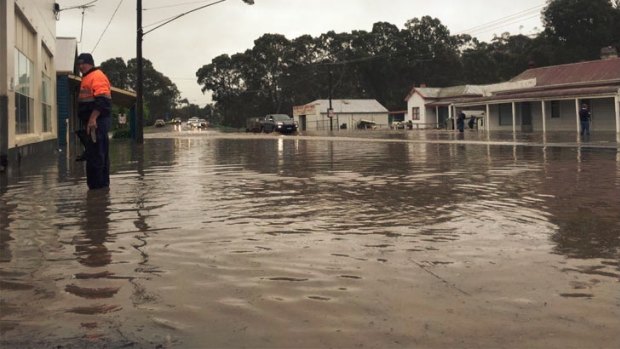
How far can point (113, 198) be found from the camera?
28.2 feet

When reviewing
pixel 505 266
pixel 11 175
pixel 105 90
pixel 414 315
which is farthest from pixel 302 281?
pixel 11 175

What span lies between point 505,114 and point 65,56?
111 ft

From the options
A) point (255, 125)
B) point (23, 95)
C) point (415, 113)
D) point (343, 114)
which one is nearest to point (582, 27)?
point (415, 113)

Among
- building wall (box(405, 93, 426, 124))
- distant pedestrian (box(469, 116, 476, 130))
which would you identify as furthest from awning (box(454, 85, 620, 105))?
building wall (box(405, 93, 426, 124))

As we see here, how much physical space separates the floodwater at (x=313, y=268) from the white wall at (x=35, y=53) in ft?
18.3

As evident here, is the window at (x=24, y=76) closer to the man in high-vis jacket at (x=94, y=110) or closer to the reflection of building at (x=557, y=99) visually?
the man in high-vis jacket at (x=94, y=110)

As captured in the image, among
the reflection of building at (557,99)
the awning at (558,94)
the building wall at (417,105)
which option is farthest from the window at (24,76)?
the building wall at (417,105)

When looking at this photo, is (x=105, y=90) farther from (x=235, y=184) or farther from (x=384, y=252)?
(x=384, y=252)

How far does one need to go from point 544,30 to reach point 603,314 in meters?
78.2

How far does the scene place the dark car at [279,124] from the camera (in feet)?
175

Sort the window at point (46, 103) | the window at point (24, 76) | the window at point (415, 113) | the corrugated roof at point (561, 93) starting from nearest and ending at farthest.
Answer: the window at point (24, 76) → the window at point (46, 103) → the corrugated roof at point (561, 93) → the window at point (415, 113)

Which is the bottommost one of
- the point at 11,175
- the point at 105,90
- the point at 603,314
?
the point at 603,314

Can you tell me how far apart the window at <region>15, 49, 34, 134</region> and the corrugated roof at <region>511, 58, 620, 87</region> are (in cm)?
3419

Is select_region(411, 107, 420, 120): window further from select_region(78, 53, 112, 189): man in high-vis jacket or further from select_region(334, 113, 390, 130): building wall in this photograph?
select_region(78, 53, 112, 189): man in high-vis jacket
